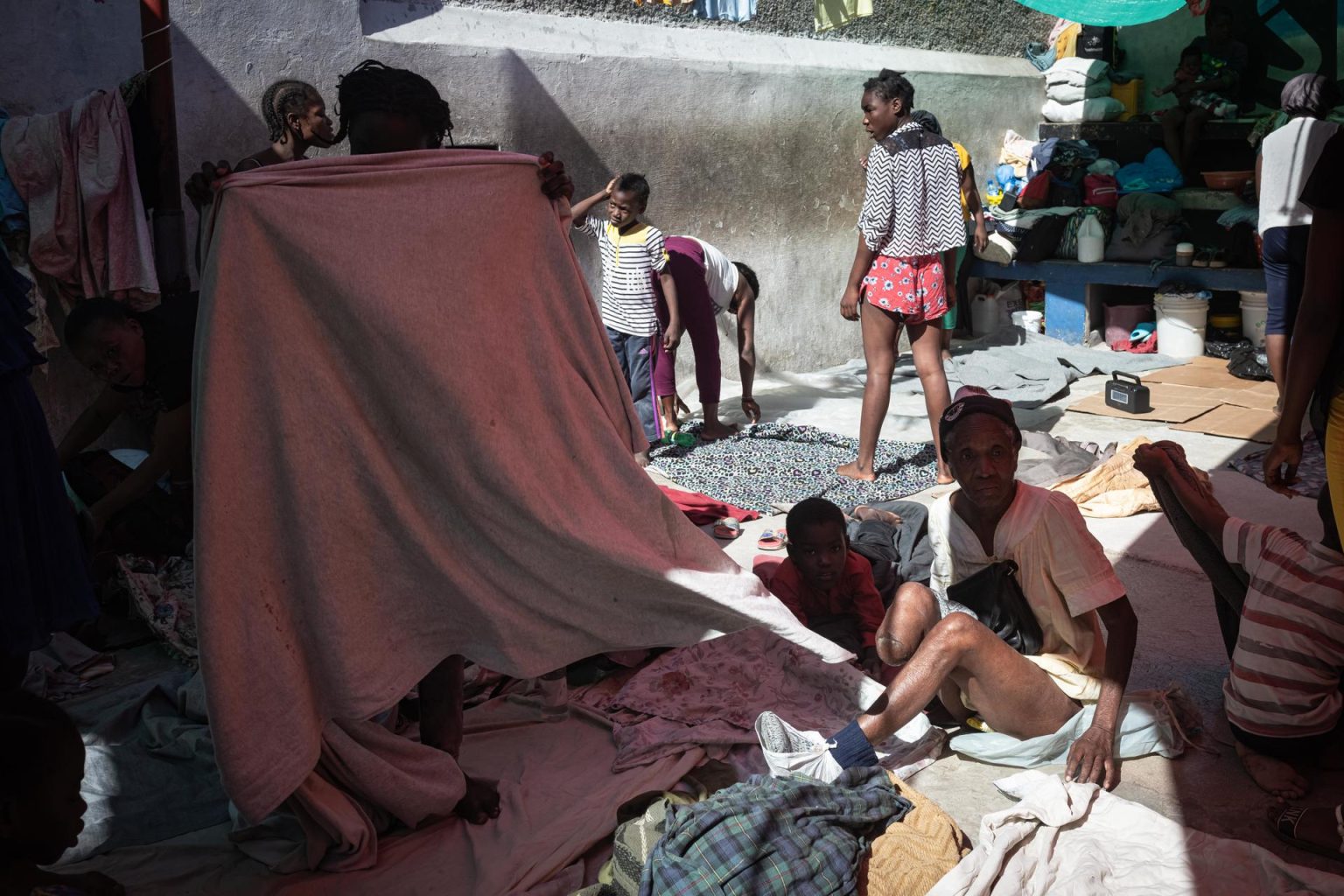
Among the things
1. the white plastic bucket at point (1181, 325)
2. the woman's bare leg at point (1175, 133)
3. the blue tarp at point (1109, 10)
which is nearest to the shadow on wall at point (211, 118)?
the blue tarp at point (1109, 10)

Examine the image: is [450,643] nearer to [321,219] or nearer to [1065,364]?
[321,219]

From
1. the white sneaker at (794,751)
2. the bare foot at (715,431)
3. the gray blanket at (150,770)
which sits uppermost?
the white sneaker at (794,751)

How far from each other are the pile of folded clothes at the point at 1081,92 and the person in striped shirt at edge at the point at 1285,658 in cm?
842

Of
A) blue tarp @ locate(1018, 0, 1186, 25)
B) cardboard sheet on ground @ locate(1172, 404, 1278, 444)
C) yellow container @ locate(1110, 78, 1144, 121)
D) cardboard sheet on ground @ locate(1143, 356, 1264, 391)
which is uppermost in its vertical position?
blue tarp @ locate(1018, 0, 1186, 25)

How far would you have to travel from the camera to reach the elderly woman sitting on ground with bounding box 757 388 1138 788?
3.02 m

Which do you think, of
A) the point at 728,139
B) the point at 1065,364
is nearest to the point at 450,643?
the point at 728,139

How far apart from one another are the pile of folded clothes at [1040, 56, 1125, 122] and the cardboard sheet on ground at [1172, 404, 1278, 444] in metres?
4.40

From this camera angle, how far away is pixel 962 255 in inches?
379

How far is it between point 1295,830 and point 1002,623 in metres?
0.87

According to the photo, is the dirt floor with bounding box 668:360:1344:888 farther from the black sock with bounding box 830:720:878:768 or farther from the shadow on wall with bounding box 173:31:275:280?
the shadow on wall with bounding box 173:31:275:280

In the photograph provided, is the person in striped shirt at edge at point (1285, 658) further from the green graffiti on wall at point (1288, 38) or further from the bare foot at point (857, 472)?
the green graffiti on wall at point (1288, 38)

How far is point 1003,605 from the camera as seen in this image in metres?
3.28

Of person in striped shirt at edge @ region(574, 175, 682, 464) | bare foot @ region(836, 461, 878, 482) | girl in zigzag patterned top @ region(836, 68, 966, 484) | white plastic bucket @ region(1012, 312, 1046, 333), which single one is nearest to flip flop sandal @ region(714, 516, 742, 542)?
bare foot @ region(836, 461, 878, 482)

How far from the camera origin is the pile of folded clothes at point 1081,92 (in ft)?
34.6
